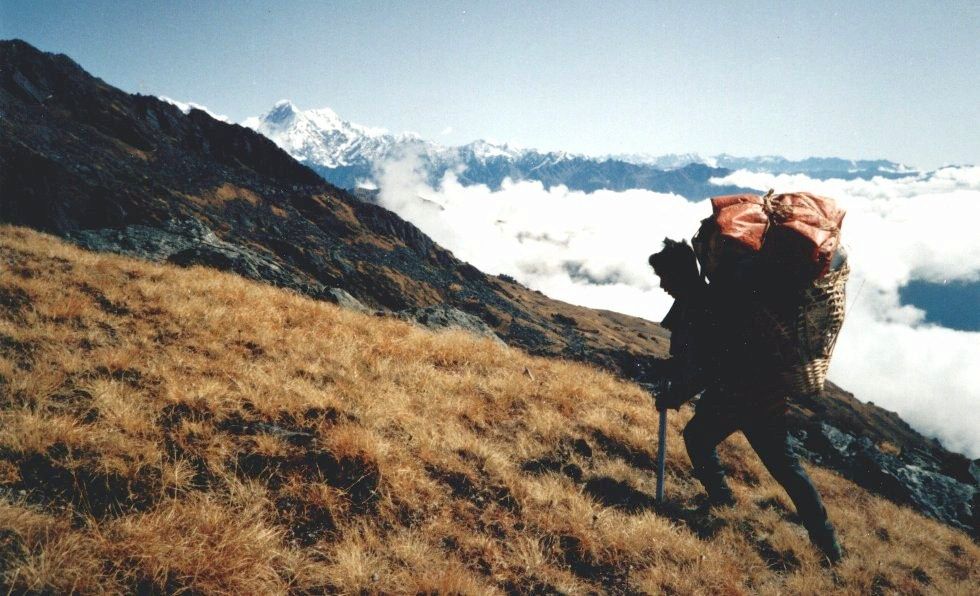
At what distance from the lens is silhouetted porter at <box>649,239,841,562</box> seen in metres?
4.11

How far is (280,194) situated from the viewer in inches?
4348

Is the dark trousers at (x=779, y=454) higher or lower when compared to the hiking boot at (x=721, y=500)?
higher

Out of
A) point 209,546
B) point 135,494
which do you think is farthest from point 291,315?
point 209,546

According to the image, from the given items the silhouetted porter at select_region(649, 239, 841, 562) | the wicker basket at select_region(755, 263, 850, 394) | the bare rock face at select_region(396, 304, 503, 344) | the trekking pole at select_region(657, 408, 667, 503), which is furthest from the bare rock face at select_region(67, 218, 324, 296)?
the wicker basket at select_region(755, 263, 850, 394)

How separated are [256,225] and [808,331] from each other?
9148cm

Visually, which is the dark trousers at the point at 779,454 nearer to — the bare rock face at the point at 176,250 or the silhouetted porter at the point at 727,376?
the silhouetted porter at the point at 727,376

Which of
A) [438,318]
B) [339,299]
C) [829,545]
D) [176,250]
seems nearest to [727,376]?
[829,545]

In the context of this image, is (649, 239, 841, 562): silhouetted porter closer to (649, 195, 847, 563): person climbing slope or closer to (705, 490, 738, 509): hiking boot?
(649, 195, 847, 563): person climbing slope

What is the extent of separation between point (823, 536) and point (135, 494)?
6027mm

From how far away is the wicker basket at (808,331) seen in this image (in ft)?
12.2

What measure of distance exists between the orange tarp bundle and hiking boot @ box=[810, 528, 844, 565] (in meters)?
2.81

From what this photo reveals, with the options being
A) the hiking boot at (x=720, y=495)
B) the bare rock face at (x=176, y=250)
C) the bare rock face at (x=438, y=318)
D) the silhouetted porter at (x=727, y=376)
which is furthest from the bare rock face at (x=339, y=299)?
the hiking boot at (x=720, y=495)

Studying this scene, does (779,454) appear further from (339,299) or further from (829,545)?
(339,299)

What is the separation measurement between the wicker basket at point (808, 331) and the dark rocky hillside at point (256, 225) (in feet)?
21.4
